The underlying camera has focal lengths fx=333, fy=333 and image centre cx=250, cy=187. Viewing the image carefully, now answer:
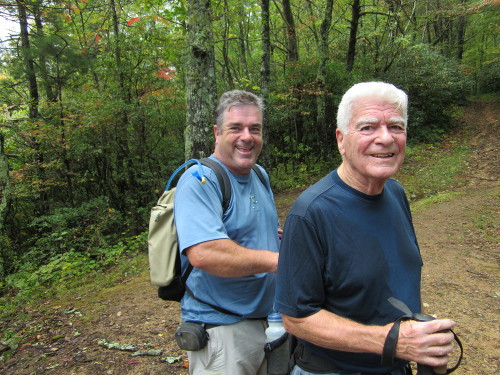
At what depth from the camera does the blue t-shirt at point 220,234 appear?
1.66 meters

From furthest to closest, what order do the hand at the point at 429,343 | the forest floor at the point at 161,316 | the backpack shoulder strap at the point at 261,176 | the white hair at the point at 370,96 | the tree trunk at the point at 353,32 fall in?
the tree trunk at the point at 353,32 < the forest floor at the point at 161,316 < the backpack shoulder strap at the point at 261,176 < the white hair at the point at 370,96 < the hand at the point at 429,343

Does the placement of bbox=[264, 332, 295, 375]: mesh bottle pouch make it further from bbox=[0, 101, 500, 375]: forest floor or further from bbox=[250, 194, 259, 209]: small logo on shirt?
bbox=[0, 101, 500, 375]: forest floor

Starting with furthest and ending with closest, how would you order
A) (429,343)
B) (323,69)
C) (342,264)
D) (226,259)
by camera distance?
(323,69), (226,259), (342,264), (429,343)

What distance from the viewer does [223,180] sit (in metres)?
1.86

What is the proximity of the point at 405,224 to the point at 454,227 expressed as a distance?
21.8ft

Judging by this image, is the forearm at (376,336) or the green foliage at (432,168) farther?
the green foliage at (432,168)

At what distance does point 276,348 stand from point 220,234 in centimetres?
73

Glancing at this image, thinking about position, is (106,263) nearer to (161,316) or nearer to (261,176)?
(161,316)

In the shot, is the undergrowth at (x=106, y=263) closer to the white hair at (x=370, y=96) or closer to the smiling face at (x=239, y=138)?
the smiling face at (x=239, y=138)

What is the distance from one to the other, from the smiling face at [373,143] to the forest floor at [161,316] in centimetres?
279

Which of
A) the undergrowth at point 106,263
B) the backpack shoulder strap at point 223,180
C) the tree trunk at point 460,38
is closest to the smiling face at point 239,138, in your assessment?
the backpack shoulder strap at point 223,180

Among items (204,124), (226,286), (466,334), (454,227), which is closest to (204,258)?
(226,286)

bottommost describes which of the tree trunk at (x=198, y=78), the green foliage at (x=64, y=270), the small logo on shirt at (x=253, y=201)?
the green foliage at (x=64, y=270)

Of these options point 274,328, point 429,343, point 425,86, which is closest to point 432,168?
point 425,86
